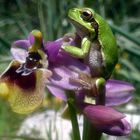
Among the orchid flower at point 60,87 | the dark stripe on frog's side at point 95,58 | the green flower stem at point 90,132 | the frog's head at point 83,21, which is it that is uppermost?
the frog's head at point 83,21

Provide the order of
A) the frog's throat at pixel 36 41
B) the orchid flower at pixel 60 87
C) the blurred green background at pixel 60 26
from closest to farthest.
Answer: the orchid flower at pixel 60 87
the frog's throat at pixel 36 41
the blurred green background at pixel 60 26

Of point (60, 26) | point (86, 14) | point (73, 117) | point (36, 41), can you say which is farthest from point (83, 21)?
point (60, 26)

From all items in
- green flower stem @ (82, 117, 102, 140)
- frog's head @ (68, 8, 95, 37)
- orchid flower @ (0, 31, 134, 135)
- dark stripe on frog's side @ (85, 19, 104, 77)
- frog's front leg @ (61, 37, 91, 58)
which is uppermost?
frog's head @ (68, 8, 95, 37)

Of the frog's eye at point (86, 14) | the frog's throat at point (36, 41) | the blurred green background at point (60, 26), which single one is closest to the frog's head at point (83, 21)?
the frog's eye at point (86, 14)

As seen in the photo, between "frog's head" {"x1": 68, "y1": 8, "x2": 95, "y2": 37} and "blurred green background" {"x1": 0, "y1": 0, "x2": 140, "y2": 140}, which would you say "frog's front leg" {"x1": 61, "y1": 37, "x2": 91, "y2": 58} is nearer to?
"frog's head" {"x1": 68, "y1": 8, "x2": 95, "y2": 37}

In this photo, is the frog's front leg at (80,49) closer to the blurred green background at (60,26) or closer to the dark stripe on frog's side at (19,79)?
the dark stripe on frog's side at (19,79)

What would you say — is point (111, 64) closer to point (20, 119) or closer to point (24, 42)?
point (24, 42)

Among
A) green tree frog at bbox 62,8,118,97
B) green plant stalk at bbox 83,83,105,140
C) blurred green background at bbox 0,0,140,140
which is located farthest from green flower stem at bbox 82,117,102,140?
blurred green background at bbox 0,0,140,140
